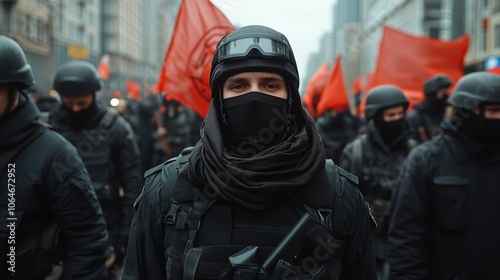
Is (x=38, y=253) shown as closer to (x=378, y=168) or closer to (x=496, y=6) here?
(x=378, y=168)

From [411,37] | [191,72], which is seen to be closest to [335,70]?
[411,37]

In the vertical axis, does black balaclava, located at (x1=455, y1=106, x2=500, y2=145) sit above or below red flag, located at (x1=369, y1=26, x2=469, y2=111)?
below

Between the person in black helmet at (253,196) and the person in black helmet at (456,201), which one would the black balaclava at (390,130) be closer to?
the person in black helmet at (456,201)

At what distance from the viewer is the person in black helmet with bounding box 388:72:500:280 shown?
131 inches

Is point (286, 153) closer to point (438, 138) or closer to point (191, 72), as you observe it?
point (438, 138)

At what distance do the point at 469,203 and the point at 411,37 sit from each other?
19.6 ft

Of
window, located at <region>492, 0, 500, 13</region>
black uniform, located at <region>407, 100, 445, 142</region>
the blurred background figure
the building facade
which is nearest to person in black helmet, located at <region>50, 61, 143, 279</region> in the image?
black uniform, located at <region>407, 100, 445, 142</region>

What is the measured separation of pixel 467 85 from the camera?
3.63 metres

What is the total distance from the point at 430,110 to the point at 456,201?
4.71 meters

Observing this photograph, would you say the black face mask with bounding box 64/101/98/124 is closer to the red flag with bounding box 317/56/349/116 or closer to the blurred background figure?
the red flag with bounding box 317/56/349/116

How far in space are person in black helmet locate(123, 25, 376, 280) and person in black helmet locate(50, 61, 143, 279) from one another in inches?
96.4

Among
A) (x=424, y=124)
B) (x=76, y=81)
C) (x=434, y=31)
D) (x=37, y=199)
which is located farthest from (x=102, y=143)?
(x=434, y=31)

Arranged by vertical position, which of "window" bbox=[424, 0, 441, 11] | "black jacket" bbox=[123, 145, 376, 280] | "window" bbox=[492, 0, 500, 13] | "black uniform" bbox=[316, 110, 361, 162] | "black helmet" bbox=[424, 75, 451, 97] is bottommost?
"black jacket" bbox=[123, 145, 376, 280]

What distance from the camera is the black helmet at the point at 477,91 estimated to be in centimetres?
345
